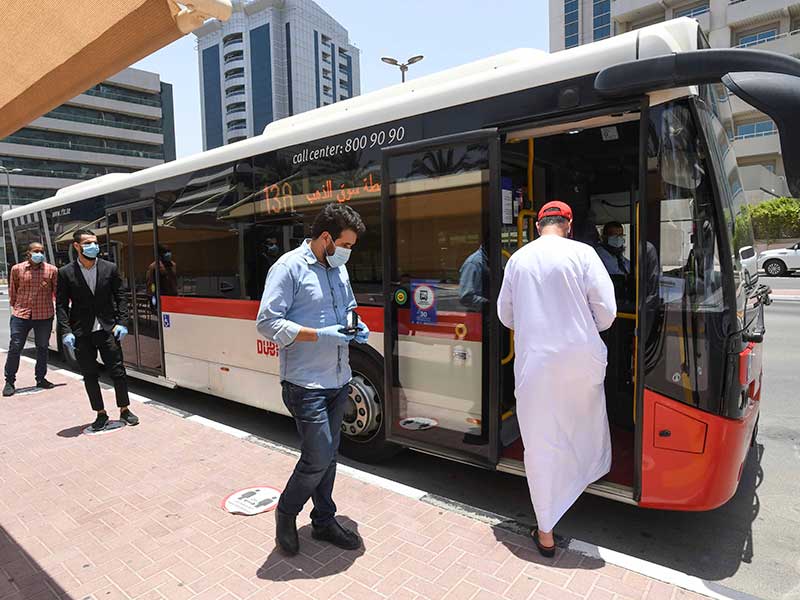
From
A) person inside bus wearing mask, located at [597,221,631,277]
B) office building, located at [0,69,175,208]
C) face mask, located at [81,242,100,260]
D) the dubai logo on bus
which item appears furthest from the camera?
office building, located at [0,69,175,208]

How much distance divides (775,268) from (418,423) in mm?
25849

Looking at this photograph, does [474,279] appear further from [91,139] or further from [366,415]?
[91,139]

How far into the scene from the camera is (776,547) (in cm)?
344

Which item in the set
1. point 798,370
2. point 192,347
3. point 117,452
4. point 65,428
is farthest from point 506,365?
point 798,370

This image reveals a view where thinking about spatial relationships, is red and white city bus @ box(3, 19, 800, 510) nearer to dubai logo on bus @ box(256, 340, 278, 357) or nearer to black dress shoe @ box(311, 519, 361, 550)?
dubai logo on bus @ box(256, 340, 278, 357)

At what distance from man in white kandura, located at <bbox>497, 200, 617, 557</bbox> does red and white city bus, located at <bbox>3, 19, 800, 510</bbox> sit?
0.27 meters

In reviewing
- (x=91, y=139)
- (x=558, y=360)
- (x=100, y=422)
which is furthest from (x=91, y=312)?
(x=91, y=139)

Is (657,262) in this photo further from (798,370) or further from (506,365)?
(798,370)

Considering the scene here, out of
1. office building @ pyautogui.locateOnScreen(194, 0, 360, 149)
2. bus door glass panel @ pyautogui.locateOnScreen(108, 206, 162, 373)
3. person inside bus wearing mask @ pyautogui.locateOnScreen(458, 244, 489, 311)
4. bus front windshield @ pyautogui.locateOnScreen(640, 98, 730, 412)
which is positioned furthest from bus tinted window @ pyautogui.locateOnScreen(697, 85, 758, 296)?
office building @ pyautogui.locateOnScreen(194, 0, 360, 149)

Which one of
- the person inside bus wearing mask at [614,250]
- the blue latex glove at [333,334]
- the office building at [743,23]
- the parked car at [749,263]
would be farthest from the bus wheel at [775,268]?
the blue latex glove at [333,334]

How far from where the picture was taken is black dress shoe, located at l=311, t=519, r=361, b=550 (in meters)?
3.41

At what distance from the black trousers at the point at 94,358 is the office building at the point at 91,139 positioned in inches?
2480

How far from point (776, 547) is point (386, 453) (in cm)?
A: 277

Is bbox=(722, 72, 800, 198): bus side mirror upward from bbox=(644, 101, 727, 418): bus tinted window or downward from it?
upward
